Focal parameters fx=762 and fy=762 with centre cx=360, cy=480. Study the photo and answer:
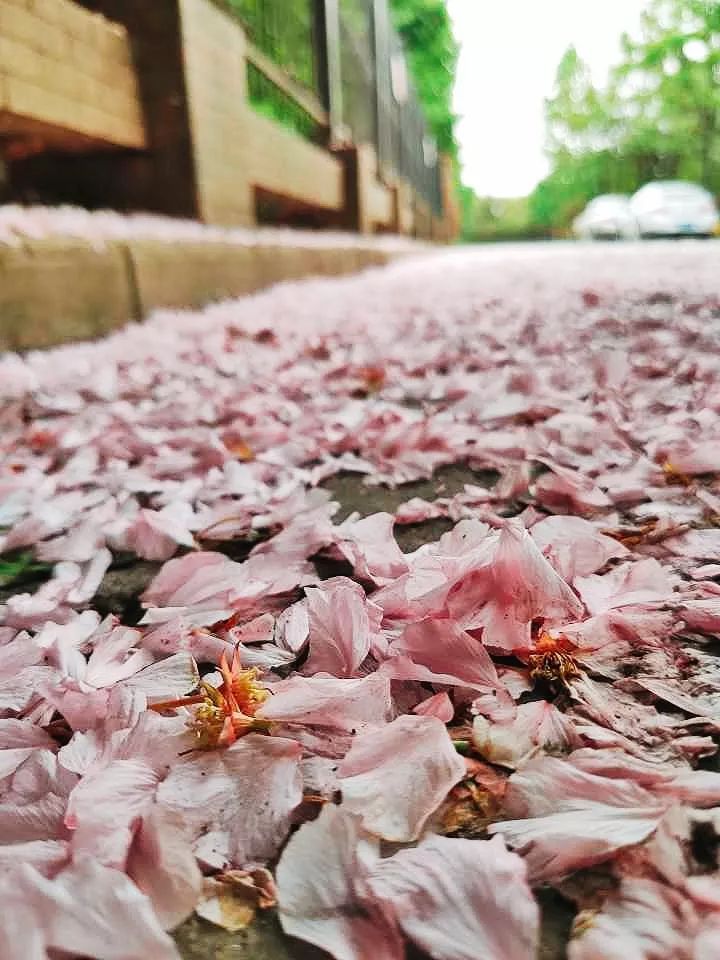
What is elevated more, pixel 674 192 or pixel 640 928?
pixel 674 192

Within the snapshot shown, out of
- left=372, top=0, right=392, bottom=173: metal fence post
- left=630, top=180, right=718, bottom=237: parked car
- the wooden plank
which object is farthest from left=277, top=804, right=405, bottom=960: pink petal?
left=630, top=180, right=718, bottom=237: parked car

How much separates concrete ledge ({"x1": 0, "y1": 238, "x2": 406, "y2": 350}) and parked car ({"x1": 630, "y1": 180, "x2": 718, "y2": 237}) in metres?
12.8

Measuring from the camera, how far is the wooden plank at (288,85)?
533 centimetres

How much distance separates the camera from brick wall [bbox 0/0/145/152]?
9.12 ft

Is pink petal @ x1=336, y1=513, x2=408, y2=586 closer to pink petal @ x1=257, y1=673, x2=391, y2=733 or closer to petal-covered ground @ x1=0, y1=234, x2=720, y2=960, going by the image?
petal-covered ground @ x1=0, y1=234, x2=720, y2=960

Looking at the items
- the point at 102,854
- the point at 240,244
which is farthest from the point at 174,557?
the point at 240,244

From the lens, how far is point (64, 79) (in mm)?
3133

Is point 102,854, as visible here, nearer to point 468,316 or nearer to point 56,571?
point 56,571

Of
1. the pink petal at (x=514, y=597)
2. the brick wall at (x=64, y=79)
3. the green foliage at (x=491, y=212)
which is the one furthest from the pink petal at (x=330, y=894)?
the green foliage at (x=491, y=212)

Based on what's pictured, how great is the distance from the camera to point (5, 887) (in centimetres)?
42

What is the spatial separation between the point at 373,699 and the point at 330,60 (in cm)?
829

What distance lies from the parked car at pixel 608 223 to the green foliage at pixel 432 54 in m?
5.58

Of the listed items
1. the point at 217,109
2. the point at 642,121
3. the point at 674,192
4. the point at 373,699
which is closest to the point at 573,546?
the point at 373,699

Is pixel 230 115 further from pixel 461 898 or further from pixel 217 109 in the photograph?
pixel 461 898
